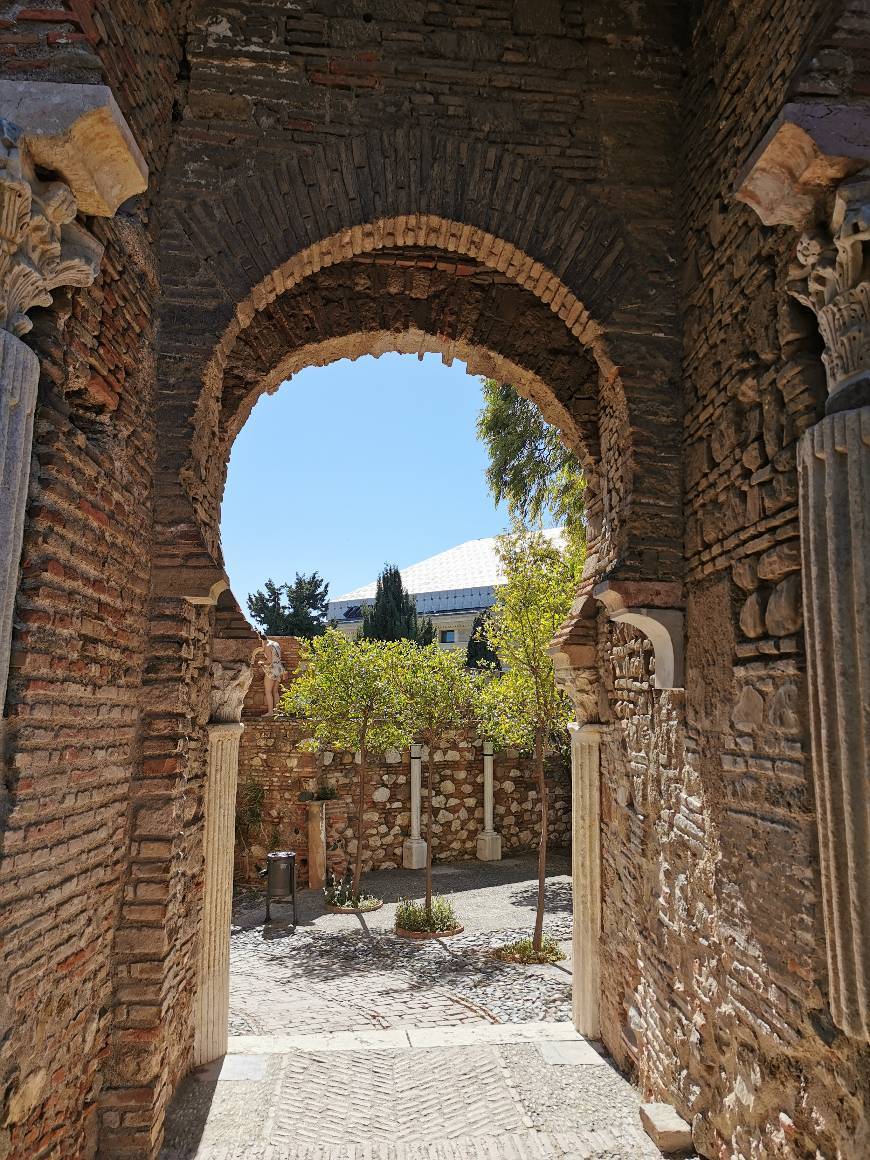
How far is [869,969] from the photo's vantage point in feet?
7.51

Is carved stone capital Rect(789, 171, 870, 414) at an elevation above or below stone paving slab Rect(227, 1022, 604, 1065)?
above

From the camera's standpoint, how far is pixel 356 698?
10438mm

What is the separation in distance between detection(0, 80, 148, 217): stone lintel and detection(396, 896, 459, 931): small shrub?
804cm

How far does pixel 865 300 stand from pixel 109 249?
2.87 m

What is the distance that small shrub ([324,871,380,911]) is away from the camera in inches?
386

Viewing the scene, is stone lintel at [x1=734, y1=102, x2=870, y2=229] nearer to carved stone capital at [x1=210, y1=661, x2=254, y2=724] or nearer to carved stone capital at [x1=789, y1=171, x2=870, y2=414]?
carved stone capital at [x1=789, y1=171, x2=870, y2=414]

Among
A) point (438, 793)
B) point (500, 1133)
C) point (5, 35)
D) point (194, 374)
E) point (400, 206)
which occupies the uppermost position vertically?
point (400, 206)

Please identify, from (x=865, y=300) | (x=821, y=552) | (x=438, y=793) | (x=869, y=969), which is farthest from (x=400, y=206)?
(x=438, y=793)

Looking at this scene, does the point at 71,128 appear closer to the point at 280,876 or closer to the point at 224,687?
the point at 224,687

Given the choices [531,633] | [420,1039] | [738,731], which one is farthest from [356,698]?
[738,731]

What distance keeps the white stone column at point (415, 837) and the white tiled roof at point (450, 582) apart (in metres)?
17.1

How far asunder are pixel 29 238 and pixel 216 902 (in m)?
3.83

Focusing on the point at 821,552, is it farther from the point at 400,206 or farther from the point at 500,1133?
the point at 500,1133

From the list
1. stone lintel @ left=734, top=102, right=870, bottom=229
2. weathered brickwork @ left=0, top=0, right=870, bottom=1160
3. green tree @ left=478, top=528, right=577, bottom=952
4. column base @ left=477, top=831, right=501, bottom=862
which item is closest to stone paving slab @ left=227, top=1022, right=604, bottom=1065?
weathered brickwork @ left=0, top=0, right=870, bottom=1160
